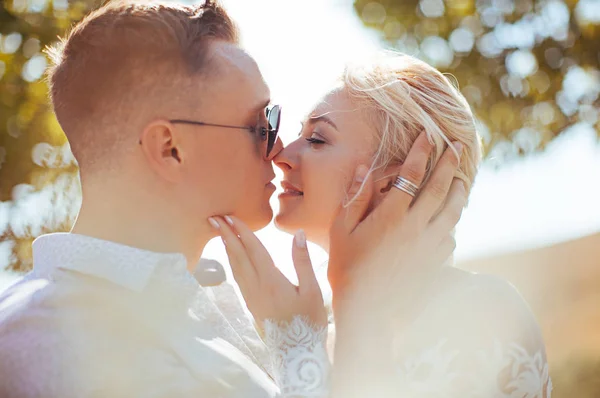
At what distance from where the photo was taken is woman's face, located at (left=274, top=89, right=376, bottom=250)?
3.86 metres

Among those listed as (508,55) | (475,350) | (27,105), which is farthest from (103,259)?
(508,55)

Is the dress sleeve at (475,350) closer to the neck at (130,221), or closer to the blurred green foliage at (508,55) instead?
the neck at (130,221)

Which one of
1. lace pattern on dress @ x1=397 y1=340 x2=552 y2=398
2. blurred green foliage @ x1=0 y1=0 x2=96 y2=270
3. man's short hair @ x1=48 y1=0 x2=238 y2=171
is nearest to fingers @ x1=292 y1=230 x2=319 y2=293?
lace pattern on dress @ x1=397 y1=340 x2=552 y2=398

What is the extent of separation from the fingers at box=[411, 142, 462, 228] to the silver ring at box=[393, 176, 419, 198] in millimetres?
53

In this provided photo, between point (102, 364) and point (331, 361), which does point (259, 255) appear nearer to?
point (331, 361)

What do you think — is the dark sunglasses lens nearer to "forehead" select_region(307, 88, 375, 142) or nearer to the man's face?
the man's face

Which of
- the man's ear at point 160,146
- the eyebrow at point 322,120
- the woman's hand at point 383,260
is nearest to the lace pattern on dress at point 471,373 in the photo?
the woman's hand at point 383,260

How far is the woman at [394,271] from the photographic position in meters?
3.23

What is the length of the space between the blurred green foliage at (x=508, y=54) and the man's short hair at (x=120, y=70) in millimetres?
8203

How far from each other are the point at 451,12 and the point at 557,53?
169cm

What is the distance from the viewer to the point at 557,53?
436 inches

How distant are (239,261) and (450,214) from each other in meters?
1.12

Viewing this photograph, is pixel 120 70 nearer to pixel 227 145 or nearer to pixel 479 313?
pixel 227 145

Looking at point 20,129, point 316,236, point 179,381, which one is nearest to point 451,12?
point 20,129
